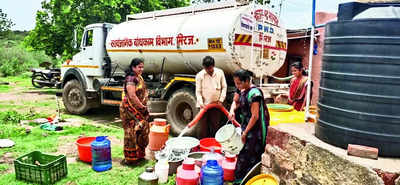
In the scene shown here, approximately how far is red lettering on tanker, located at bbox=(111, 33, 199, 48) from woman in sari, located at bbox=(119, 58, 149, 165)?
1714 millimetres

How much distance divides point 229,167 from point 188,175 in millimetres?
553

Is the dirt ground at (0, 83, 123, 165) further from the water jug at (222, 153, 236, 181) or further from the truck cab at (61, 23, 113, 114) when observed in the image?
the water jug at (222, 153, 236, 181)

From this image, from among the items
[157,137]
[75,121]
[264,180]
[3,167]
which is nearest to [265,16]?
[157,137]

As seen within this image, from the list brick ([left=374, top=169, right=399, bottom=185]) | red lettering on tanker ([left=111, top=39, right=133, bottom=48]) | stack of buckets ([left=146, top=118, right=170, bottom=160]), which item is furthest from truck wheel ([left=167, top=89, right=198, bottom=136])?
brick ([left=374, top=169, right=399, bottom=185])

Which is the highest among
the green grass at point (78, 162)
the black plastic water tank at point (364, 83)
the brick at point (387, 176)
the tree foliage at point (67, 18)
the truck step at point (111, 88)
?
the tree foliage at point (67, 18)

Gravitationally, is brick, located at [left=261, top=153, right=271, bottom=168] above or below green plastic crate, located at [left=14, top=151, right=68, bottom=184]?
above

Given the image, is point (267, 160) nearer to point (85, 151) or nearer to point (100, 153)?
point (100, 153)

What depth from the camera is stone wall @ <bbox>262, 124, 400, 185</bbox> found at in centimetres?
181

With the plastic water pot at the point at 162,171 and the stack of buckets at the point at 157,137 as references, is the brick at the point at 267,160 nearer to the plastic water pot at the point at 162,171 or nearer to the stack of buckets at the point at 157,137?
the plastic water pot at the point at 162,171

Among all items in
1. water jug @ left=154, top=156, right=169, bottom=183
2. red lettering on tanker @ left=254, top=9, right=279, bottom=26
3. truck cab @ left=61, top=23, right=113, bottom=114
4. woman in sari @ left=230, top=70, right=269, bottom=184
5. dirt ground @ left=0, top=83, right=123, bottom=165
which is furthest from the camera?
truck cab @ left=61, top=23, right=113, bottom=114

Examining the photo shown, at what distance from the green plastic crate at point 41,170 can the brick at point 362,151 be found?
3.52m

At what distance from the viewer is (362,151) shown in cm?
190

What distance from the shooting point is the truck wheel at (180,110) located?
5.93m

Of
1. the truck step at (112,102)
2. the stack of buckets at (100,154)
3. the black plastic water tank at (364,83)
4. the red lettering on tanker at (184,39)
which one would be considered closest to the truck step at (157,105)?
the truck step at (112,102)
